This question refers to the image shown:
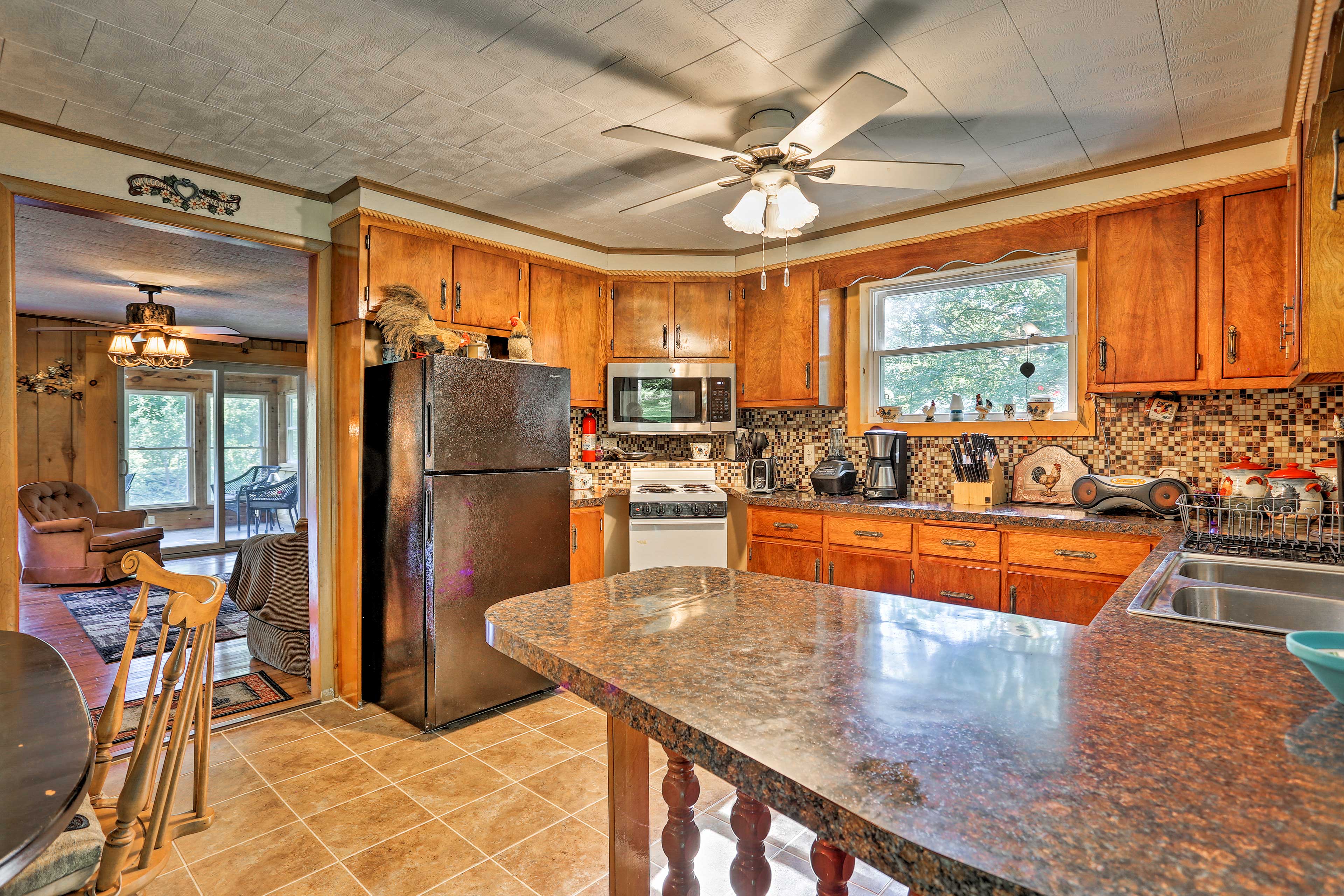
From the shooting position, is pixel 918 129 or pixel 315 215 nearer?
pixel 918 129

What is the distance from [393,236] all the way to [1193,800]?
3436 millimetres

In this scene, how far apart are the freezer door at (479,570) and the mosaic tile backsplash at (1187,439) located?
1883 mm

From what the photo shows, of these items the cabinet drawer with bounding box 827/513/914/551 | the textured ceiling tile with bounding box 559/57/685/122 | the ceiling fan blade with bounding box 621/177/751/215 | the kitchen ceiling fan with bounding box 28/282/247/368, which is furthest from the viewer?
the kitchen ceiling fan with bounding box 28/282/247/368

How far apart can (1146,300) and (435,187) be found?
3250mm

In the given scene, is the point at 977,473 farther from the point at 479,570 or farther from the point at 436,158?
the point at 436,158

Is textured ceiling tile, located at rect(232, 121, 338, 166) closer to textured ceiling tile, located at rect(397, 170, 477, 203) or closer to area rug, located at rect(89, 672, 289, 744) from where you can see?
textured ceiling tile, located at rect(397, 170, 477, 203)

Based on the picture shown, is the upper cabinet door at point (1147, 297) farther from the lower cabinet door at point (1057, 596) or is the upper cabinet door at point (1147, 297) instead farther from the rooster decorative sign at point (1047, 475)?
the lower cabinet door at point (1057, 596)

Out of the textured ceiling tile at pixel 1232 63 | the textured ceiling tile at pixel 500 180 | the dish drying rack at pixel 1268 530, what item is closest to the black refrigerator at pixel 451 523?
the textured ceiling tile at pixel 500 180

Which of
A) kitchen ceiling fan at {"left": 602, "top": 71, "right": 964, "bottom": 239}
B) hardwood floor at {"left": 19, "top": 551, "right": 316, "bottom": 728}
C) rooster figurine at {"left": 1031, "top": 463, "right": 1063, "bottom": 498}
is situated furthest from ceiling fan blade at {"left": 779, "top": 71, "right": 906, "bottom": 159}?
hardwood floor at {"left": 19, "top": 551, "right": 316, "bottom": 728}

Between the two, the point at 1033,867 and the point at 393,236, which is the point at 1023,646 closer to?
the point at 1033,867

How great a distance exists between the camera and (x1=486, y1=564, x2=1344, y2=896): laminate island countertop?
536 millimetres

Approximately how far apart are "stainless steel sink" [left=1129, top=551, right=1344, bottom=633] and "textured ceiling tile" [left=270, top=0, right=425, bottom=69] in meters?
2.41

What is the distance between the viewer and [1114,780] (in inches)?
25.5

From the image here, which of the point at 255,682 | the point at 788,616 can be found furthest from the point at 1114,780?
the point at 255,682
